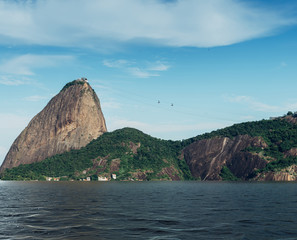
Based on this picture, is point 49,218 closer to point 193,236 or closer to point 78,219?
point 78,219

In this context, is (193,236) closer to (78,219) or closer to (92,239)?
(92,239)

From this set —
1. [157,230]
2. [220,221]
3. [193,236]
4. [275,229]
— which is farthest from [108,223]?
[275,229]

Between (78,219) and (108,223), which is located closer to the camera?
(108,223)

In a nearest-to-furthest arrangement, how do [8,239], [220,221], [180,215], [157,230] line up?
[8,239] → [157,230] → [220,221] → [180,215]

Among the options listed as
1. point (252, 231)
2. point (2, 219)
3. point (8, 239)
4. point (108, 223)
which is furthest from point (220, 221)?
point (2, 219)

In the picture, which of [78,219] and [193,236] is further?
[78,219]

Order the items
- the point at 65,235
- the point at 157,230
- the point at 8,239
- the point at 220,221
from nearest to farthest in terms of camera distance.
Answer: the point at 8,239, the point at 65,235, the point at 157,230, the point at 220,221

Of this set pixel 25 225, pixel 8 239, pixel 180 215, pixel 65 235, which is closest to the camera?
pixel 8 239

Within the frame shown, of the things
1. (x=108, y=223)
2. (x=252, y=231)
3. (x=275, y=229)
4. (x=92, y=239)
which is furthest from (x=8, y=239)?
(x=275, y=229)
